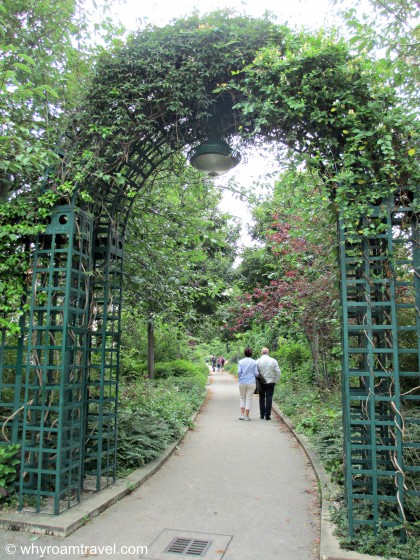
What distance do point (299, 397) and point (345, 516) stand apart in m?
7.73

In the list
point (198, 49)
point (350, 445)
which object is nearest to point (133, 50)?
point (198, 49)

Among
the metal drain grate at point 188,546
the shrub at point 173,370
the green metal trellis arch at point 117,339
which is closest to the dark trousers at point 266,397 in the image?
the green metal trellis arch at point 117,339

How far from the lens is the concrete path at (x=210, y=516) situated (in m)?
3.69

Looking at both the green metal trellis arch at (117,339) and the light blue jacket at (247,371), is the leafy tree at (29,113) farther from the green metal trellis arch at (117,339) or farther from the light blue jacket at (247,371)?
the light blue jacket at (247,371)

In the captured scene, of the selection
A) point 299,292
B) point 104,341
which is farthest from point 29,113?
point 299,292

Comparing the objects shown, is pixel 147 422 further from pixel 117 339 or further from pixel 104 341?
pixel 104 341

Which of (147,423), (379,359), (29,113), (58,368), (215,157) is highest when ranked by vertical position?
(29,113)

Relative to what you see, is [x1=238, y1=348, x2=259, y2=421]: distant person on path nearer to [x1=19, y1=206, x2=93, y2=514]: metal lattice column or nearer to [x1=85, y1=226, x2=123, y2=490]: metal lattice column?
[x1=85, y1=226, x2=123, y2=490]: metal lattice column

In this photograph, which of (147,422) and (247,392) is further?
(247,392)

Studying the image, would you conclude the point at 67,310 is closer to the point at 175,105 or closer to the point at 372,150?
the point at 175,105

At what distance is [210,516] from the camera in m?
4.53

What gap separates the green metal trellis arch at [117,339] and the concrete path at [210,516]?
20.1 inches

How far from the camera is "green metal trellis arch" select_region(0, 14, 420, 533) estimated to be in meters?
3.86

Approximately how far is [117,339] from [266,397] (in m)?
6.32
